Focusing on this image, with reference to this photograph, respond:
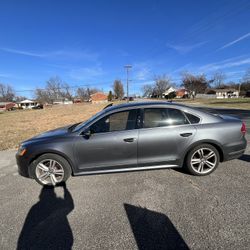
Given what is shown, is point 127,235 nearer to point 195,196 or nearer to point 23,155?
point 195,196

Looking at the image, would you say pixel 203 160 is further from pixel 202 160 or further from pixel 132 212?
pixel 132 212

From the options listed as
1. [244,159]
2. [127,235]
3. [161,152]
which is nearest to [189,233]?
[127,235]

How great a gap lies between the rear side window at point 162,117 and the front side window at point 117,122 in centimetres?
27

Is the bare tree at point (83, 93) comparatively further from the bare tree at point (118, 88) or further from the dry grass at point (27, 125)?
the dry grass at point (27, 125)

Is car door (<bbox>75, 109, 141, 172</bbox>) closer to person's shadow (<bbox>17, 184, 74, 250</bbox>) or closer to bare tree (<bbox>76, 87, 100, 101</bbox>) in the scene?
person's shadow (<bbox>17, 184, 74, 250</bbox>)

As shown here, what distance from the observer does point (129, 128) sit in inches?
138

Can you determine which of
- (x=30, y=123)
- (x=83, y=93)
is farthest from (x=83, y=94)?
(x=30, y=123)

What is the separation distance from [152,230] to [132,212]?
45 cm

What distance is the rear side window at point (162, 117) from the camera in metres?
3.56

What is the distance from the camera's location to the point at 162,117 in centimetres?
363

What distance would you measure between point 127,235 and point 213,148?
2.48 meters

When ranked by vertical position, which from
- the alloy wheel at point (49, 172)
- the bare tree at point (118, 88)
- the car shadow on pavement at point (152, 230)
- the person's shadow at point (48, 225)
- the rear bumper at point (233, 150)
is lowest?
the person's shadow at point (48, 225)

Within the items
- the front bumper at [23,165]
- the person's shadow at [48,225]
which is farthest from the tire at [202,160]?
the front bumper at [23,165]

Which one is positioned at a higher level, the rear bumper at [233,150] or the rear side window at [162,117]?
the rear side window at [162,117]
